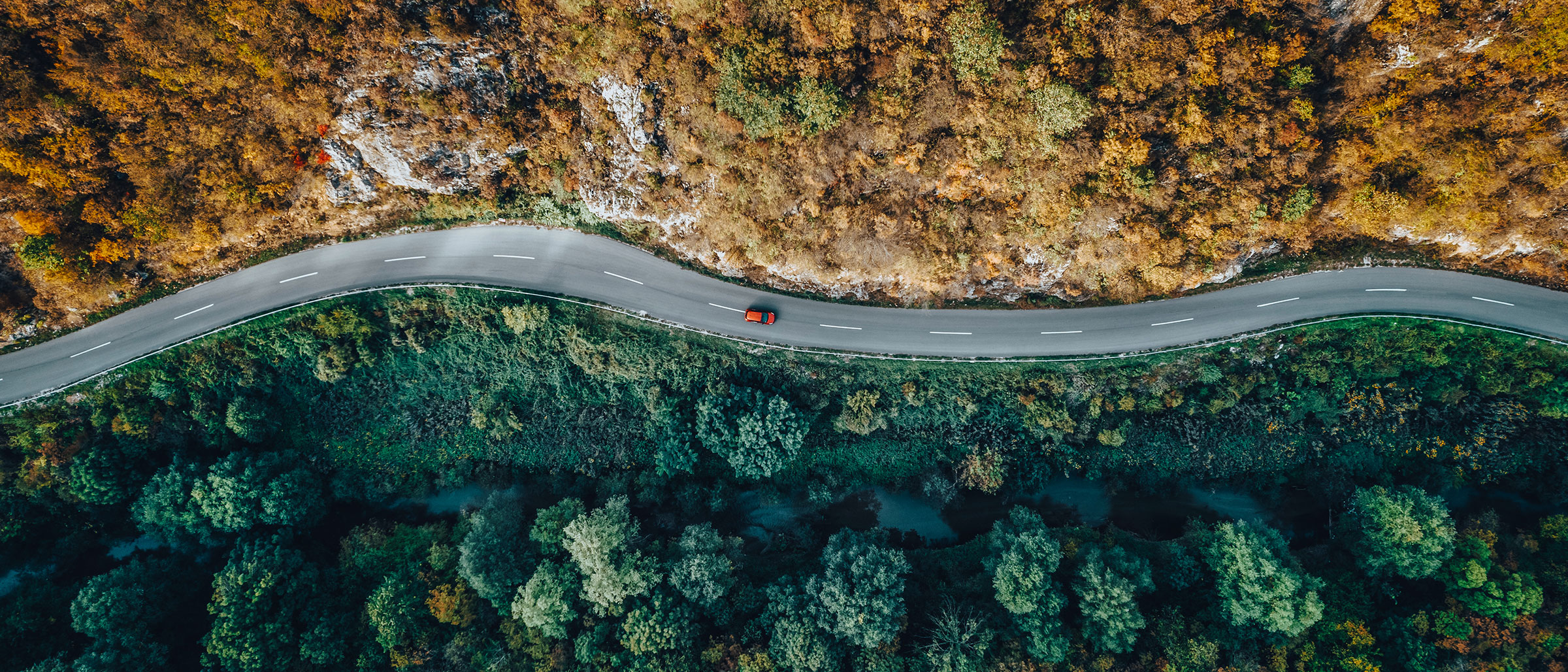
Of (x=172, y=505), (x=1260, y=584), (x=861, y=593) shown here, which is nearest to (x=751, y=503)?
(x=861, y=593)

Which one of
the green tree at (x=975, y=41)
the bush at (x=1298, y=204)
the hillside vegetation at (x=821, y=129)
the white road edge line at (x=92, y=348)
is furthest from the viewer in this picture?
the white road edge line at (x=92, y=348)

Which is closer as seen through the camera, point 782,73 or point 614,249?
point 782,73

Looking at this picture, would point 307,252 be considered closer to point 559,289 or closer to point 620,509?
point 559,289

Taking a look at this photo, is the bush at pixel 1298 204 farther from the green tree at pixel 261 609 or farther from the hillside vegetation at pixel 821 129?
the green tree at pixel 261 609

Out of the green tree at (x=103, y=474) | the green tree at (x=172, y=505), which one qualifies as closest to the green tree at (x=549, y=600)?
the green tree at (x=172, y=505)

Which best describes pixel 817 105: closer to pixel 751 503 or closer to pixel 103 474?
pixel 751 503

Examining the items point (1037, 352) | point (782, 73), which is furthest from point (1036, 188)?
point (782, 73)
